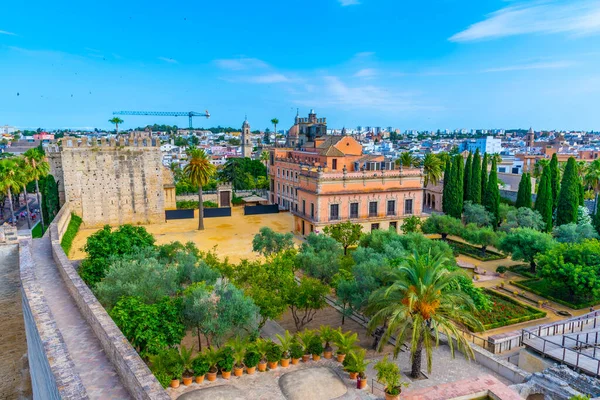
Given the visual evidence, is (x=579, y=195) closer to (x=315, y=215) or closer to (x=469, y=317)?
(x=315, y=215)

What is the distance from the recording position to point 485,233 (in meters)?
32.4

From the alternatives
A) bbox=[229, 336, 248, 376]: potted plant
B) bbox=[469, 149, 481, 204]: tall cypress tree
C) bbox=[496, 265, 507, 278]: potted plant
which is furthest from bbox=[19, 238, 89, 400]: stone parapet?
bbox=[469, 149, 481, 204]: tall cypress tree

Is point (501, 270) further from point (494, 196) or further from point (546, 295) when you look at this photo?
point (494, 196)

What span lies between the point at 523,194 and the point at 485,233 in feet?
38.5

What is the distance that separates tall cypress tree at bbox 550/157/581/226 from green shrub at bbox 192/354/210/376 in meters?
34.5

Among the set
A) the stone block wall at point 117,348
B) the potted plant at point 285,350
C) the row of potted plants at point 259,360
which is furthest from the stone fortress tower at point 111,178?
the potted plant at point 285,350

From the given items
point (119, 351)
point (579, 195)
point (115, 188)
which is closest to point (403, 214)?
point (579, 195)

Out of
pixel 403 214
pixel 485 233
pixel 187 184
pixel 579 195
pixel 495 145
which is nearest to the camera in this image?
pixel 485 233

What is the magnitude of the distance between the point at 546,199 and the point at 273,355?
107 feet

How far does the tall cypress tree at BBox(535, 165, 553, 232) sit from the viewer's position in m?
37.4

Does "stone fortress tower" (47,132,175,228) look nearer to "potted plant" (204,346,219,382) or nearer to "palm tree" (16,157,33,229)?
"palm tree" (16,157,33,229)

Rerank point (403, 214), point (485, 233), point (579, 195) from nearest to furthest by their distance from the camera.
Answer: point (485, 233) < point (579, 195) < point (403, 214)

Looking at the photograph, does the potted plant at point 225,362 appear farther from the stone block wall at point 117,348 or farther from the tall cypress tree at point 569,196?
the tall cypress tree at point 569,196

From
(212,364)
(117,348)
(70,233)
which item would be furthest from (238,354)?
(70,233)
